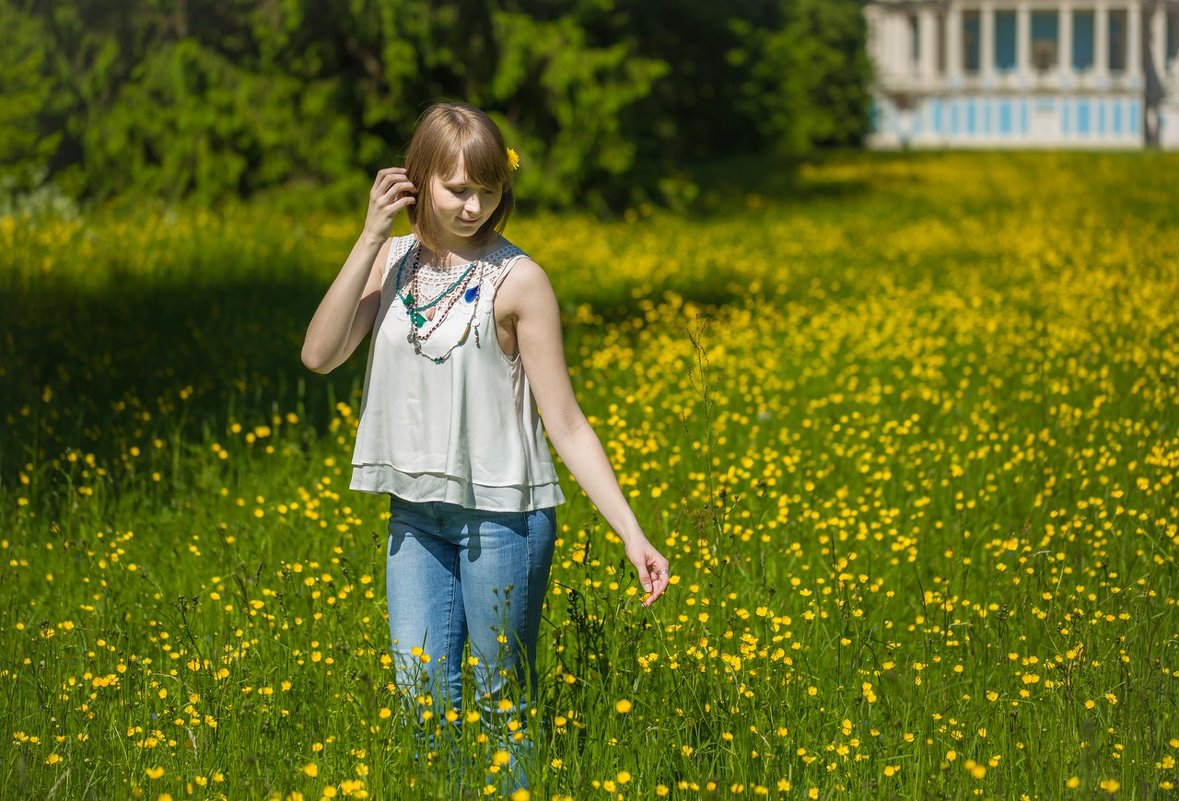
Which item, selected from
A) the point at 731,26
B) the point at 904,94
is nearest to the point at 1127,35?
the point at 904,94

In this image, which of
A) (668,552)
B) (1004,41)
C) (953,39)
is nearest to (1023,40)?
(953,39)

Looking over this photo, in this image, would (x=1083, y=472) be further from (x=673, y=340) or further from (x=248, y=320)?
(x=248, y=320)

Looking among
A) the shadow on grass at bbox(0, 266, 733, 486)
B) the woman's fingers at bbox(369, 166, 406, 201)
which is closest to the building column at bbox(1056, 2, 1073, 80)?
the shadow on grass at bbox(0, 266, 733, 486)

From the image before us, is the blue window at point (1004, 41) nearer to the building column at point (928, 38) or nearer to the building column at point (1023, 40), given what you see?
the building column at point (1023, 40)

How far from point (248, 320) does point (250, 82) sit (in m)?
7.78

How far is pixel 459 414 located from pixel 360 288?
32 cm

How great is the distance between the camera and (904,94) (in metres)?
69.9

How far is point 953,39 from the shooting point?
252ft

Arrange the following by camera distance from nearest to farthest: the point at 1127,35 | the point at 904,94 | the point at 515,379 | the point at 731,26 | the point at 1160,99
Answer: the point at 515,379
the point at 731,26
the point at 1160,99
the point at 904,94
the point at 1127,35

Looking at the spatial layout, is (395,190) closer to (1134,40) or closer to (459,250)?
(459,250)

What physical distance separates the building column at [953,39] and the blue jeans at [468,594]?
250 feet

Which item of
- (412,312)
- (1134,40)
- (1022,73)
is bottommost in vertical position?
(412,312)

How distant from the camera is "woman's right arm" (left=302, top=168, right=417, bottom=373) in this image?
2949mm

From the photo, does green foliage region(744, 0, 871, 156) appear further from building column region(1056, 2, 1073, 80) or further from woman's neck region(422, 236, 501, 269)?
woman's neck region(422, 236, 501, 269)
